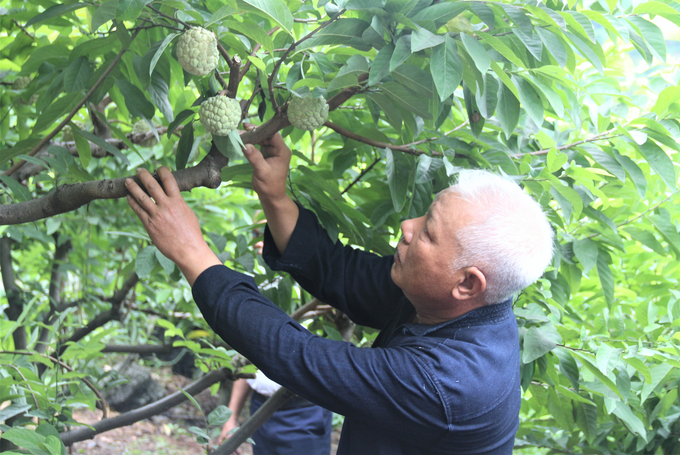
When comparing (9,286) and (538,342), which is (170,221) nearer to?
(538,342)

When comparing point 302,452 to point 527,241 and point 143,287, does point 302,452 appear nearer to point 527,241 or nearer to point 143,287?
point 143,287

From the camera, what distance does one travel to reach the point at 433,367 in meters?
1.14

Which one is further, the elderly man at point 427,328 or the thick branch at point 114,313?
the thick branch at point 114,313

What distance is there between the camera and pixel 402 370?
114 centimetres

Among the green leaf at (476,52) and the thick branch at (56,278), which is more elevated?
the green leaf at (476,52)

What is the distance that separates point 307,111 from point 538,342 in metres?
0.93

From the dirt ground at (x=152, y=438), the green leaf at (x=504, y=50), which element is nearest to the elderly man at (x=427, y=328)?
the green leaf at (x=504, y=50)

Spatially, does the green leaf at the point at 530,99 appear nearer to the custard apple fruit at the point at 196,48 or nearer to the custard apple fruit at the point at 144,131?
the custard apple fruit at the point at 196,48

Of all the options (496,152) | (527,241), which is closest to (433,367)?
(527,241)

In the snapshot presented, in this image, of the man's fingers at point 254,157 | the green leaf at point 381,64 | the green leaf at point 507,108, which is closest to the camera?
the green leaf at point 381,64

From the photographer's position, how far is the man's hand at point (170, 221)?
1236mm

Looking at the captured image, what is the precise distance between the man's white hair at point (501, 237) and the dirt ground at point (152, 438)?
3.70 m

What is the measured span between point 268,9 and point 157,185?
1.65 feet

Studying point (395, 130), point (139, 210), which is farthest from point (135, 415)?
point (395, 130)
